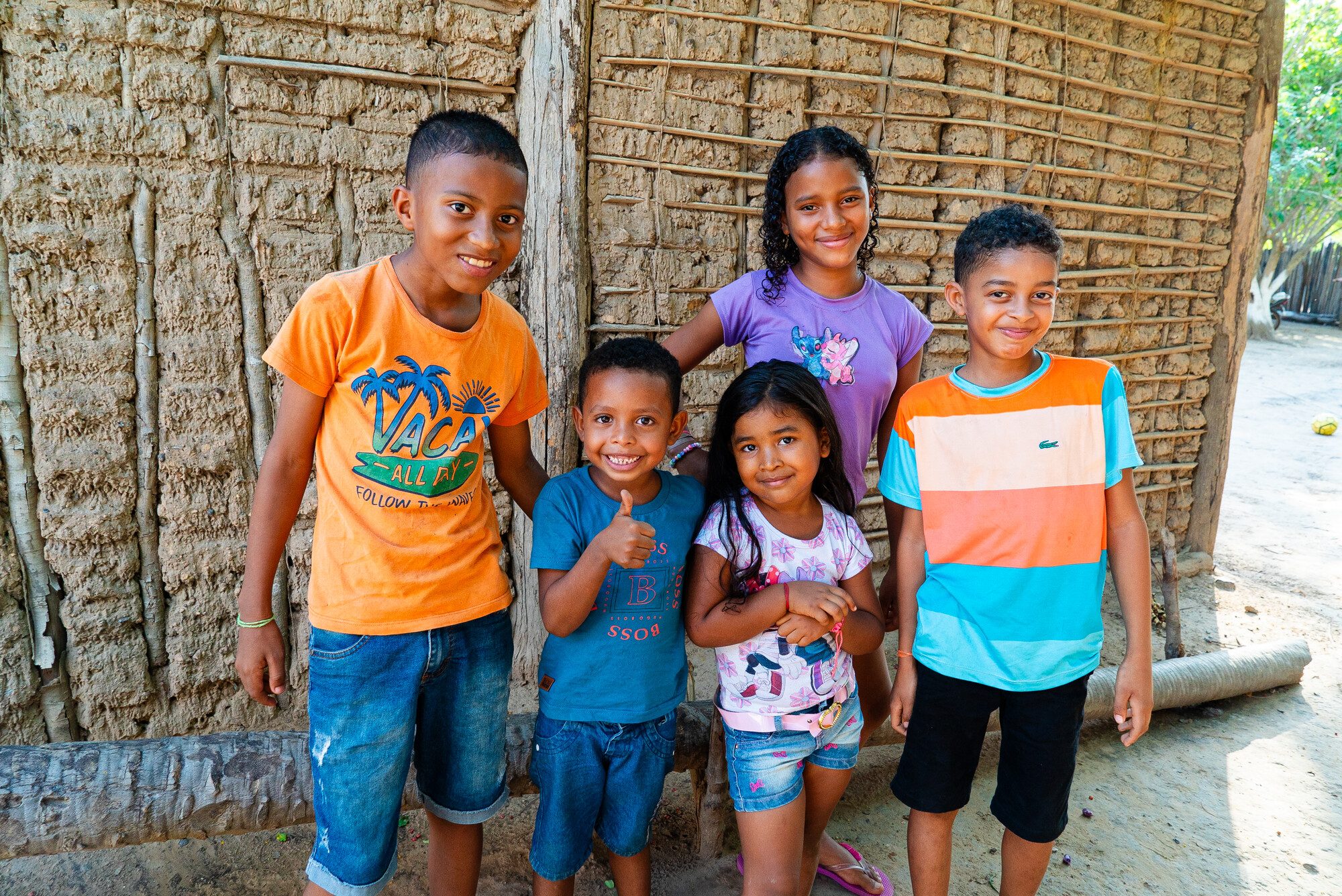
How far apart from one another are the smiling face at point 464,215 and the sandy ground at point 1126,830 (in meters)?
1.58

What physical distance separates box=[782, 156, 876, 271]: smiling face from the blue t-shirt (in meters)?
0.68

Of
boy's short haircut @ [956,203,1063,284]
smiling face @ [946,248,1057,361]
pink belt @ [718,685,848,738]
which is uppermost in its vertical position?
boy's short haircut @ [956,203,1063,284]

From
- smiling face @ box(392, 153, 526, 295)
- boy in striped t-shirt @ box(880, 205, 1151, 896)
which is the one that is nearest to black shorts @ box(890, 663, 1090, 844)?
boy in striped t-shirt @ box(880, 205, 1151, 896)

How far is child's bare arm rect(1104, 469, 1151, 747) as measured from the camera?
1600 mm

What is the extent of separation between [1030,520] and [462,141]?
4.19ft

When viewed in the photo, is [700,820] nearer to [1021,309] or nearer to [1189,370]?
[1021,309]

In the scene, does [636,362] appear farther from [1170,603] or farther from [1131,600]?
[1170,603]

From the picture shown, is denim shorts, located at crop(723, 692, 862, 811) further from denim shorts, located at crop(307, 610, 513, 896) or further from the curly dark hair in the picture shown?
the curly dark hair

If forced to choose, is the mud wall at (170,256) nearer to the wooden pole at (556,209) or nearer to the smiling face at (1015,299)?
the wooden pole at (556,209)

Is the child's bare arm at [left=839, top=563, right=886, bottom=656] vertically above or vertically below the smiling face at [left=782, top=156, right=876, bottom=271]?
below

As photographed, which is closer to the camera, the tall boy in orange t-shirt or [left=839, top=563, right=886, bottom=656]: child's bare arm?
the tall boy in orange t-shirt

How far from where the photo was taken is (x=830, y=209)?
1.77 m

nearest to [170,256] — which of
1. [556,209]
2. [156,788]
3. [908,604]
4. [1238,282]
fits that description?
[556,209]

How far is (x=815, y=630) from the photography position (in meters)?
1.55
